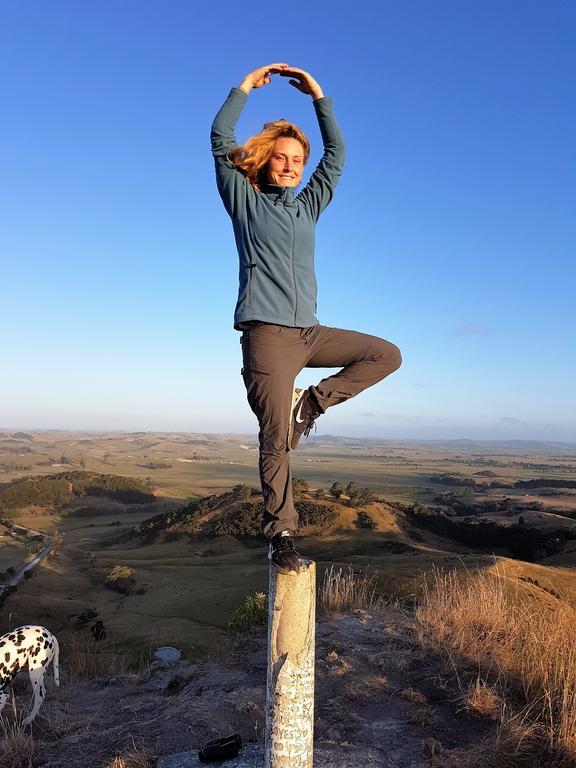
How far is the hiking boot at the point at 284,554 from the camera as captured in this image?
3.02 meters


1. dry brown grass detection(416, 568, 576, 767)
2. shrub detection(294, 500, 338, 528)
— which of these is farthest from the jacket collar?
shrub detection(294, 500, 338, 528)

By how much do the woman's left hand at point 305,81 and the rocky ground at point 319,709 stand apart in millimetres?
4576

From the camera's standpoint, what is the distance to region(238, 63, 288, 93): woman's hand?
139 inches

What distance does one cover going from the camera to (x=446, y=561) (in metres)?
12.9

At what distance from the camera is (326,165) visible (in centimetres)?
380

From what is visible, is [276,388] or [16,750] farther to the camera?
[16,750]

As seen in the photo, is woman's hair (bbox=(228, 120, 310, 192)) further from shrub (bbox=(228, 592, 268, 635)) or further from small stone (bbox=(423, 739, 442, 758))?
shrub (bbox=(228, 592, 268, 635))

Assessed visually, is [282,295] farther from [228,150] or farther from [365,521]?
[365,521]

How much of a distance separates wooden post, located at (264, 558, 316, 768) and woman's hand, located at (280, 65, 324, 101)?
3.10 meters

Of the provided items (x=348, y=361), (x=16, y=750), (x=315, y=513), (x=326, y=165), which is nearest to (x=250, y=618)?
(x=16, y=750)

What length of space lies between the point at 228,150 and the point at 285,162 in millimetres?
377

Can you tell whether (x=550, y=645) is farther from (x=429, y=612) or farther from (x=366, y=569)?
(x=366, y=569)

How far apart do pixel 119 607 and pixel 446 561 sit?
28.0 ft

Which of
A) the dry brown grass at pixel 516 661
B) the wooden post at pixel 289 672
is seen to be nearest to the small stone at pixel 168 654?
the dry brown grass at pixel 516 661
